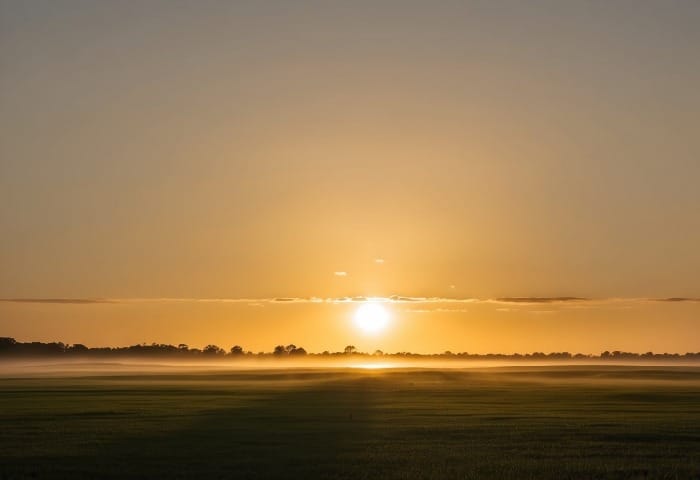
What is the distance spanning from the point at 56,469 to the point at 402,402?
46935 millimetres

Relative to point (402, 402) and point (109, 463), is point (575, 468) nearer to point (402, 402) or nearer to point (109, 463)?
point (109, 463)

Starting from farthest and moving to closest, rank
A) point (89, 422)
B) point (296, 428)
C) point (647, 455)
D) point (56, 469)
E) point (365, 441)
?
point (89, 422) < point (296, 428) < point (365, 441) < point (647, 455) < point (56, 469)

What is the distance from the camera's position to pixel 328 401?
81875mm

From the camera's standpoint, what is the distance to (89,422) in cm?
5691

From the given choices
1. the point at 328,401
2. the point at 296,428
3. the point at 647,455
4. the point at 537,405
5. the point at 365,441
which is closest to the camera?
the point at 647,455

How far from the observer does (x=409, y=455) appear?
4069cm

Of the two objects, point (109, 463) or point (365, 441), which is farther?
point (365, 441)

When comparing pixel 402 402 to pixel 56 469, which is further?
pixel 402 402

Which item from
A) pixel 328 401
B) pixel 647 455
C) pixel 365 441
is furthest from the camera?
pixel 328 401

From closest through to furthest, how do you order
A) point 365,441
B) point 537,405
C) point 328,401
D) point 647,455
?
point 647,455, point 365,441, point 537,405, point 328,401

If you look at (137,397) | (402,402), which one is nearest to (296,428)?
(402,402)

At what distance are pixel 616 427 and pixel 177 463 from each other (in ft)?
94.6

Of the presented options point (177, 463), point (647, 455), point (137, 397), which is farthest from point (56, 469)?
point (137, 397)

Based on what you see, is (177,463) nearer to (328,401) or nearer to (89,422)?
(89,422)
